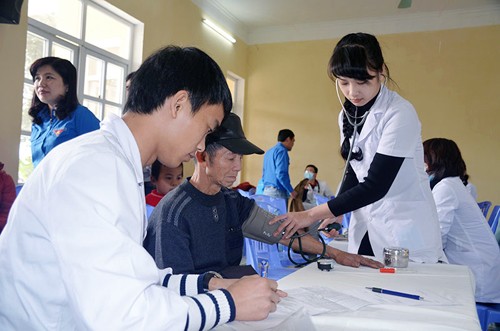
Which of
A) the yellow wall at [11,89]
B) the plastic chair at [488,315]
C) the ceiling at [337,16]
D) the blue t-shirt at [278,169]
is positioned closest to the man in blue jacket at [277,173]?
the blue t-shirt at [278,169]

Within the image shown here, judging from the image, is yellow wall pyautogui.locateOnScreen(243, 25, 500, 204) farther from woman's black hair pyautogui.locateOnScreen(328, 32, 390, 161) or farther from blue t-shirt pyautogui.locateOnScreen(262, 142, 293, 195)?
woman's black hair pyautogui.locateOnScreen(328, 32, 390, 161)

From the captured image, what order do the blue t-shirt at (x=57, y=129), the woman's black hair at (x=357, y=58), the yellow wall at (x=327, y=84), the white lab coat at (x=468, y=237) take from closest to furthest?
the woman's black hair at (x=357, y=58), the white lab coat at (x=468, y=237), the blue t-shirt at (x=57, y=129), the yellow wall at (x=327, y=84)

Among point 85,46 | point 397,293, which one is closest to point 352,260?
point 397,293

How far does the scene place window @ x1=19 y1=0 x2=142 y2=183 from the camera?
4129 millimetres

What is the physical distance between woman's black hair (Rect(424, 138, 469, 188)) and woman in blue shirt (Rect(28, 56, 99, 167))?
186cm

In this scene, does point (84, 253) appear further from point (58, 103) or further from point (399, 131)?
point (58, 103)

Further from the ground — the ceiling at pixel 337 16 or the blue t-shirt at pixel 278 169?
the ceiling at pixel 337 16

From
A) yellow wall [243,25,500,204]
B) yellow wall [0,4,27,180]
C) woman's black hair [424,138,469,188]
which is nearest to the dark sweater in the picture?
woman's black hair [424,138,469,188]

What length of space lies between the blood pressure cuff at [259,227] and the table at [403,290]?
0.21 meters

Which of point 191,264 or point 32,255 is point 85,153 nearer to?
point 32,255

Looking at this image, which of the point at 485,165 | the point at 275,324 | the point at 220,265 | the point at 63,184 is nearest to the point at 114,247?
the point at 63,184

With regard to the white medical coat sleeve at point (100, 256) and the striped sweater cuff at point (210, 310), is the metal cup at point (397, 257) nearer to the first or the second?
the striped sweater cuff at point (210, 310)

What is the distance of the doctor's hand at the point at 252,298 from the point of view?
2.70ft

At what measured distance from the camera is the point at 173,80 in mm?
882
